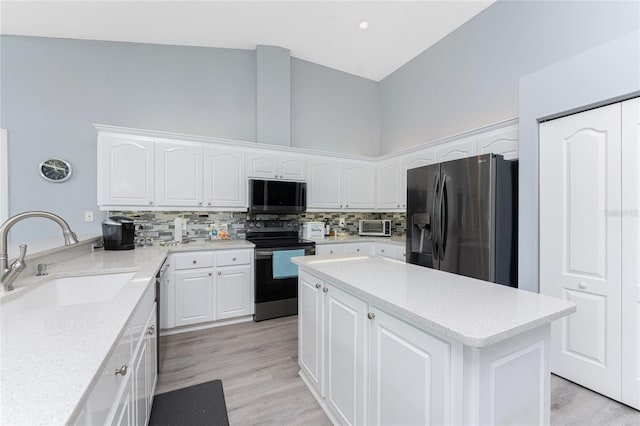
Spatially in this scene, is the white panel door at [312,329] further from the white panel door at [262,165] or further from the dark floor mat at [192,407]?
the white panel door at [262,165]

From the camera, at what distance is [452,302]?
1135 mm

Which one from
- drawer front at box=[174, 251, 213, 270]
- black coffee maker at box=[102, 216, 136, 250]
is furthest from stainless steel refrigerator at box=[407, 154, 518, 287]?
black coffee maker at box=[102, 216, 136, 250]

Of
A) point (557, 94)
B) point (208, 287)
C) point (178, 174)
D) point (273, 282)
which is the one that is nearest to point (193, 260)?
point (208, 287)

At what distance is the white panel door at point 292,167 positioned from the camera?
377 centimetres

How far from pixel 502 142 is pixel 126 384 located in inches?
129

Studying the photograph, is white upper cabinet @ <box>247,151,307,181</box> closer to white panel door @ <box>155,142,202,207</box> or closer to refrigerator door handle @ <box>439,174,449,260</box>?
white panel door @ <box>155,142,202,207</box>

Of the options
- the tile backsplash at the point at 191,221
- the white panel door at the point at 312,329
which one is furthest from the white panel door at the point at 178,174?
the white panel door at the point at 312,329

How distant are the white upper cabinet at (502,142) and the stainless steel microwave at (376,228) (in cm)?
177

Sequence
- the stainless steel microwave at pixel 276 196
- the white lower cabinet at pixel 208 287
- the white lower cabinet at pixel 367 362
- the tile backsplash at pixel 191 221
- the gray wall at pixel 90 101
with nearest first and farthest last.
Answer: the white lower cabinet at pixel 367 362, the white lower cabinet at pixel 208 287, the gray wall at pixel 90 101, the tile backsplash at pixel 191 221, the stainless steel microwave at pixel 276 196

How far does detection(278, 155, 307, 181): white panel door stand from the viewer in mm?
3766

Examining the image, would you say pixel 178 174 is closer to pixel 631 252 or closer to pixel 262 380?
pixel 262 380

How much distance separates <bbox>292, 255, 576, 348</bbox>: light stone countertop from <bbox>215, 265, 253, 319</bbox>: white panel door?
1.70m

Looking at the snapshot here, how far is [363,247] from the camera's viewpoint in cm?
402

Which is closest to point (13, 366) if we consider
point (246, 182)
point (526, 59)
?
point (246, 182)
